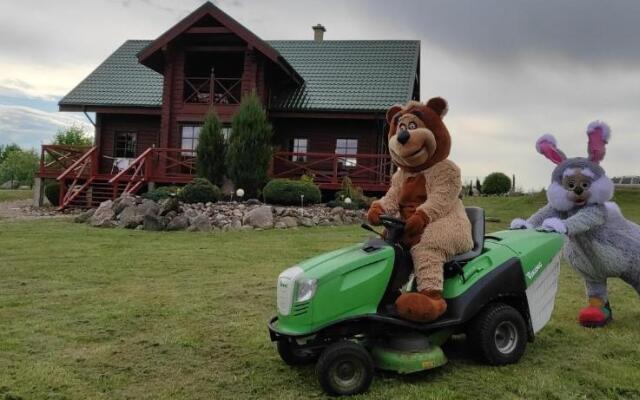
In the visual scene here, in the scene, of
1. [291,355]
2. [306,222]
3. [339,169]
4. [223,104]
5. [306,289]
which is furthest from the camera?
[223,104]

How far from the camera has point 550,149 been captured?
5.45 meters

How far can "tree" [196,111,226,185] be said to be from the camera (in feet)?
54.3

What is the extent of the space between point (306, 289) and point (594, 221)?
112 inches

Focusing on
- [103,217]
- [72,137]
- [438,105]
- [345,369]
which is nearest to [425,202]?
[438,105]

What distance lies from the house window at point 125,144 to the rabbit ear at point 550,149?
753 inches

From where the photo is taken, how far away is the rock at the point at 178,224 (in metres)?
12.7

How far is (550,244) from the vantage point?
15.0 feet

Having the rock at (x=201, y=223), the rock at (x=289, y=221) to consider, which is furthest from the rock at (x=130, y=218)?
the rock at (x=289, y=221)

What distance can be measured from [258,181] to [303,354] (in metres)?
12.5

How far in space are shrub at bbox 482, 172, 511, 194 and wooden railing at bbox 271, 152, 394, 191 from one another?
11890 millimetres

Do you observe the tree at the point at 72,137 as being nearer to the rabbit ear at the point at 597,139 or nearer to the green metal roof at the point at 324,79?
the green metal roof at the point at 324,79

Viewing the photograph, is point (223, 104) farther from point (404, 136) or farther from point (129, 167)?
point (404, 136)

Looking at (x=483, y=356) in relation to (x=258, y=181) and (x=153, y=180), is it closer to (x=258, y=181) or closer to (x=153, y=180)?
(x=258, y=181)

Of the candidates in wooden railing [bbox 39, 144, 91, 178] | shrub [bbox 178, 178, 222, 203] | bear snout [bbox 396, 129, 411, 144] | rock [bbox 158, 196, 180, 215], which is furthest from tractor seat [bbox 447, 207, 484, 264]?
wooden railing [bbox 39, 144, 91, 178]
